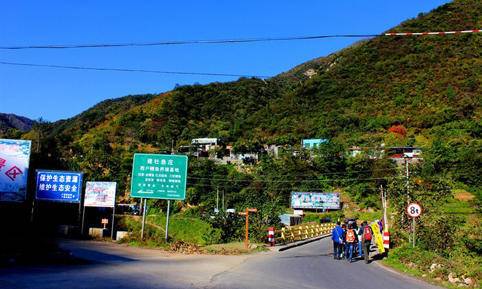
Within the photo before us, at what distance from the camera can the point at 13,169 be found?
59.9ft

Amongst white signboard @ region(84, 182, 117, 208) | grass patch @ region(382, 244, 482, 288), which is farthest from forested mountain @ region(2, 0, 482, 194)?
grass patch @ region(382, 244, 482, 288)

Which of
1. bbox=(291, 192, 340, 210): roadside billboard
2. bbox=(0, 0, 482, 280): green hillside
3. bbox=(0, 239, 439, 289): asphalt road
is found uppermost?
bbox=(0, 0, 482, 280): green hillside

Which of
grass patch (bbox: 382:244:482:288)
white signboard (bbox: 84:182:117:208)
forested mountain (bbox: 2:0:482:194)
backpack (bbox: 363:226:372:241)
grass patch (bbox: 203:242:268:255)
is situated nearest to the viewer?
grass patch (bbox: 382:244:482:288)

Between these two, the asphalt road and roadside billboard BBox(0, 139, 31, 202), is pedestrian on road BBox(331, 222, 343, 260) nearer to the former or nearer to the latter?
the asphalt road

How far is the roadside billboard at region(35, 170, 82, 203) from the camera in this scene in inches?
1195

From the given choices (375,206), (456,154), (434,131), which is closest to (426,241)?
(375,206)

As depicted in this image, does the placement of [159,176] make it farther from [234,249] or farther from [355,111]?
[355,111]

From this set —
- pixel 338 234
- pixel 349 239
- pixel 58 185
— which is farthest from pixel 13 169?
pixel 349 239

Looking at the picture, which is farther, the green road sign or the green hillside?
the green hillside

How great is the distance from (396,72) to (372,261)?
108 metres

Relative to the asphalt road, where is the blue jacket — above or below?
above

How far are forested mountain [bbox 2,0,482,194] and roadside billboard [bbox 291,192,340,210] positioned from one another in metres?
14.5

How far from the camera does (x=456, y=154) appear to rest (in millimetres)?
70188

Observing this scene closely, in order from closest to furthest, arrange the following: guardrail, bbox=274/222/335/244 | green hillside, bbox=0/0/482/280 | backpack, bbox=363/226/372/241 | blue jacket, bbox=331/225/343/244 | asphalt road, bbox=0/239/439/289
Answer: asphalt road, bbox=0/239/439/289 → backpack, bbox=363/226/372/241 → blue jacket, bbox=331/225/343/244 → guardrail, bbox=274/222/335/244 → green hillside, bbox=0/0/482/280
